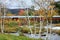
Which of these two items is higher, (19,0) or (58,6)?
(19,0)

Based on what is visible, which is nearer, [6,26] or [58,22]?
[6,26]

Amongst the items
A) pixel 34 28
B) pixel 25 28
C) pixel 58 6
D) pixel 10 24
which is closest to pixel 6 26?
pixel 10 24

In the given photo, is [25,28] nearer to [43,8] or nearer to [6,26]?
[6,26]

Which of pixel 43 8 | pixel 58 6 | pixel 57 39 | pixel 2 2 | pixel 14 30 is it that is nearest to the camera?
pixel 43 8

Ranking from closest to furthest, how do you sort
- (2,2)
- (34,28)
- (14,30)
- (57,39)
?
(57,39) → (34,28) → (2,2) → (14,30)

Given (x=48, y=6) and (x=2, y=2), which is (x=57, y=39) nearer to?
(x=48, y=6)

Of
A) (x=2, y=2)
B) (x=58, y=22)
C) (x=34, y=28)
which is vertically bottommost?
(x=58, y=22)

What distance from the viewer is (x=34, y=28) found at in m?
15.5

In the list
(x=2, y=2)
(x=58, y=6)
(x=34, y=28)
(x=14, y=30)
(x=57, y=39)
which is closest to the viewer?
(x=57, y=39)

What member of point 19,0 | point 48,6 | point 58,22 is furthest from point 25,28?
point 58,22

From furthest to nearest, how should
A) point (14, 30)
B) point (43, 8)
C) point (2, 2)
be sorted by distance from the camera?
point (14, 30) < point (2, 2) < point (43, 8)

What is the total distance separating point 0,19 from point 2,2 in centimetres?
238

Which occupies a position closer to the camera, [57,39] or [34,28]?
[57,39]

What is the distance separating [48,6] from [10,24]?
8.39 m
